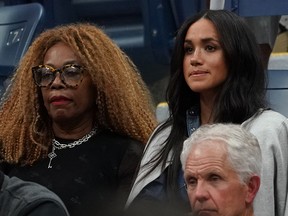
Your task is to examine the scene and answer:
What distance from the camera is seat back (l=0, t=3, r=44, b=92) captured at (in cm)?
451

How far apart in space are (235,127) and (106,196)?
2.53ft

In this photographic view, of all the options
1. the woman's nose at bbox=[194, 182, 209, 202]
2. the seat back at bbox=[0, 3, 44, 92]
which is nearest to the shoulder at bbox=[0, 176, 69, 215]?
the woman's nose at bbox=[194, 182, 209, 202]

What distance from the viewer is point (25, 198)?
7.94 ft

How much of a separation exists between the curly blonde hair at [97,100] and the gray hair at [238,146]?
0.90 m

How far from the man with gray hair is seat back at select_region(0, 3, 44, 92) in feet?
6.55

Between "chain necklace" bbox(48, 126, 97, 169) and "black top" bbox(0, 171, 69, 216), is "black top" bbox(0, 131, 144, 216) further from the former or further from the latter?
"black top" bbox(0, 171, 69, 216)

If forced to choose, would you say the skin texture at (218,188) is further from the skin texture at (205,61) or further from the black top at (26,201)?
the skin texture at (205,61)

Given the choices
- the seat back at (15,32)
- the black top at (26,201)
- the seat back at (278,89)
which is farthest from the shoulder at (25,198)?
the seat back at (15,32)

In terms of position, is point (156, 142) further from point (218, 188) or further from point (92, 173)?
point (218, 188)

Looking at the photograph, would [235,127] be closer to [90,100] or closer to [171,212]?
[171,212]

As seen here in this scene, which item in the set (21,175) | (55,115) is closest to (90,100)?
(55,115)

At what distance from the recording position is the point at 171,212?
9.65 feet

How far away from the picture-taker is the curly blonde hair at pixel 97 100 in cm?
347

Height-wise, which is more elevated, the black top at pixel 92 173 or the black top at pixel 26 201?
the black top at pixel 26 201
